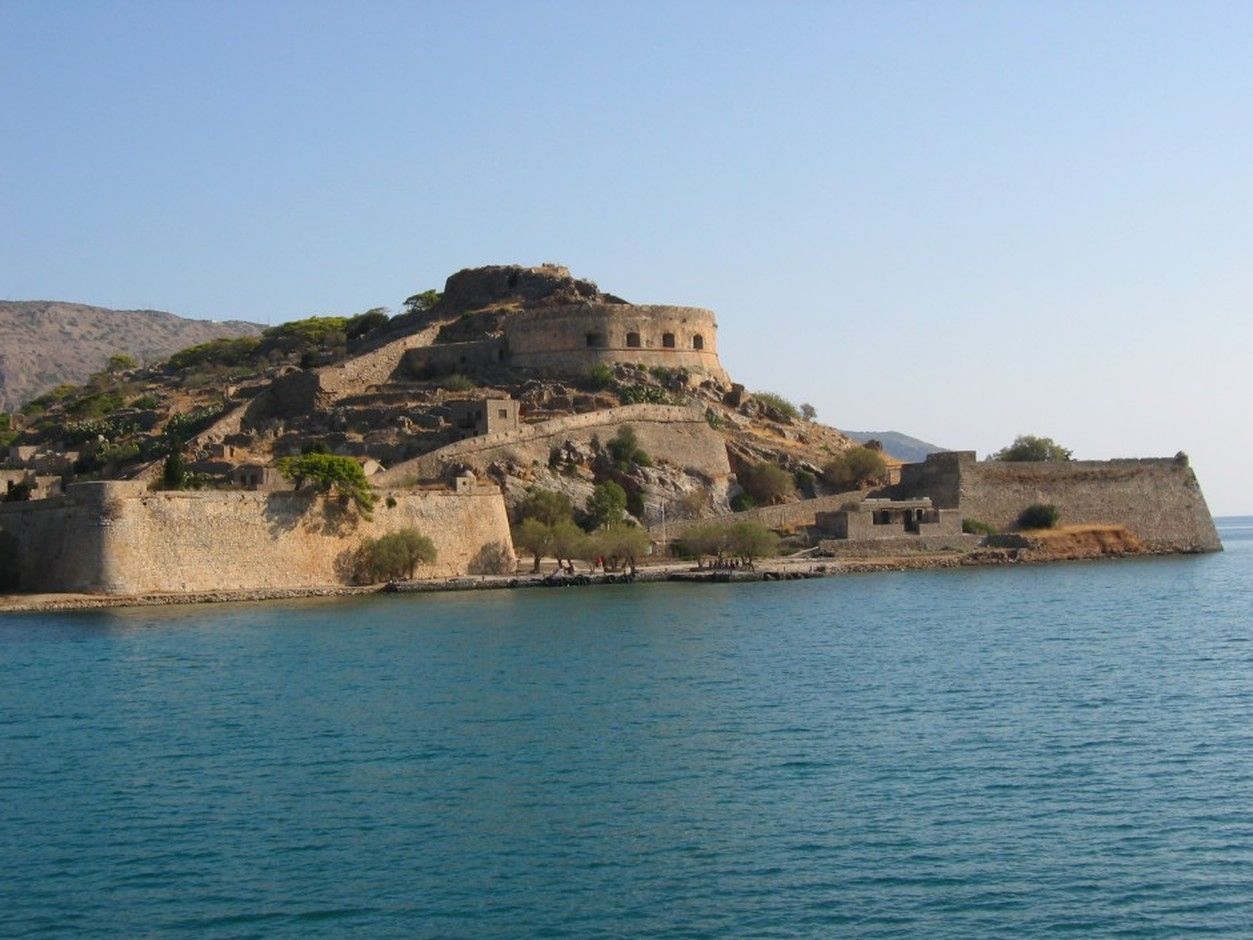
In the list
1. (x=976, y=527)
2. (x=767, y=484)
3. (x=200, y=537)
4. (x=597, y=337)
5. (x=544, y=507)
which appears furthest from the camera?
(x=597, y=337)

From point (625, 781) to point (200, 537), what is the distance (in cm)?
2375

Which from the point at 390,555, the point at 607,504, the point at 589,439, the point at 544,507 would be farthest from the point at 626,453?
the point at 390,555

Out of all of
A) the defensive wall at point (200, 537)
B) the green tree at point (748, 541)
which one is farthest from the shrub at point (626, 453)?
the defensive wall at point (200, 537)

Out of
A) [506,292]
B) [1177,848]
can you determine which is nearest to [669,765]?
[1177,848]

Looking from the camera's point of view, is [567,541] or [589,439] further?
[589,439]

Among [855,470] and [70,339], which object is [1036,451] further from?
[70,339]

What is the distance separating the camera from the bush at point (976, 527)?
5388cm

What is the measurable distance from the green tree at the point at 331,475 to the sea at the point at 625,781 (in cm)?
886

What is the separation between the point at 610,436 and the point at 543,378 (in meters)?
5.30

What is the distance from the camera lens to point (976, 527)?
54.1 meters

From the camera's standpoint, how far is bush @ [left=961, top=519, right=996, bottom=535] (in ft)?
177

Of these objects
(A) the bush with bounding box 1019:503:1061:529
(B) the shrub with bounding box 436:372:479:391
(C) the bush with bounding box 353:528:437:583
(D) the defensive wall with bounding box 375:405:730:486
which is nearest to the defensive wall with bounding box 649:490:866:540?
(D) the defensive wall with bounding box 375:405:730:486

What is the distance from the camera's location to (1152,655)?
98.6 feet

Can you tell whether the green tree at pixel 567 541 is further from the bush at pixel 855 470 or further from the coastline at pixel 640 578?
the bush at pixel 855 470
